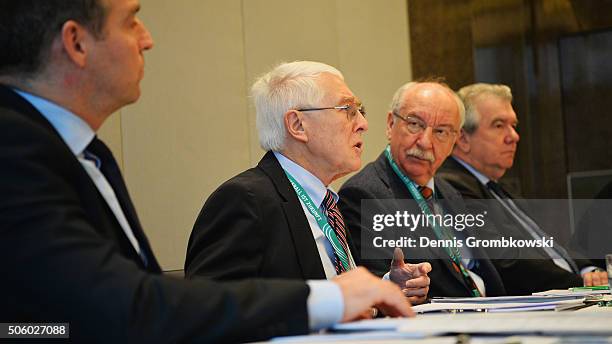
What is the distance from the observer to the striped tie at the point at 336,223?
2.73m

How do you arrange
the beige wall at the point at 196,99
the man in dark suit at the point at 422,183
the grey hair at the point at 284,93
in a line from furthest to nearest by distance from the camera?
the beige wall at the point at 196,99 < the man in dark suit at the point at 422,183 < the grey hair at the point at 284,93

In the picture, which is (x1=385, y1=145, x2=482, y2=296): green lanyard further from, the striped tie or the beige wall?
the beige wall

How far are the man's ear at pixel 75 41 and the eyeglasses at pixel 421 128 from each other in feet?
8.54

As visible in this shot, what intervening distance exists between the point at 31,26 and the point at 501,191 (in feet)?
11.8

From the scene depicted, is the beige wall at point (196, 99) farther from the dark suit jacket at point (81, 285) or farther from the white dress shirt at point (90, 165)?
the dark suit jacket at point (81, 285)

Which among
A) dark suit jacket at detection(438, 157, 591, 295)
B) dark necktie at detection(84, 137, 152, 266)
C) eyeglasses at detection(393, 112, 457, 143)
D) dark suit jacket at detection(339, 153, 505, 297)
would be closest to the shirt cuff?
dark necktie at detection(84, 137, 152, 266)

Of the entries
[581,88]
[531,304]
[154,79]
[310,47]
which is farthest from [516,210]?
[581,88]

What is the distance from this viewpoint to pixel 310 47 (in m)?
5.09

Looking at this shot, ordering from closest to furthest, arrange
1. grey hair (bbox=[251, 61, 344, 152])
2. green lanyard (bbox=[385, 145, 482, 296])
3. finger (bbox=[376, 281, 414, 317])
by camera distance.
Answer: finger (bbox=[376, 281, 414, 317]), grey hair (bbox=[251, 61, 344, 152]), green lanyard (bbox=[385, 145, 482, 296])

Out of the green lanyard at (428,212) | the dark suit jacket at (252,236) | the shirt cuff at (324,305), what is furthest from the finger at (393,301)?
the green lanyard at (428,212)

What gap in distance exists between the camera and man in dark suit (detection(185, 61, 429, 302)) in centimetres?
240

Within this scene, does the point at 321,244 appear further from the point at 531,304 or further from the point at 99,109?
the point at 99,109

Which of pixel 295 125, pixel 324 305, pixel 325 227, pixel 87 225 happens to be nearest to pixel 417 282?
pixel 325 227

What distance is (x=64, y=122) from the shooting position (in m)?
1.61
